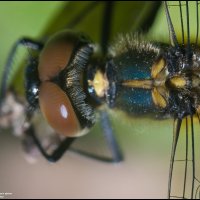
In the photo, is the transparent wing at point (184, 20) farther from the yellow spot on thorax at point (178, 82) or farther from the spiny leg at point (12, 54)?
the spiny leg at point (12, 54)

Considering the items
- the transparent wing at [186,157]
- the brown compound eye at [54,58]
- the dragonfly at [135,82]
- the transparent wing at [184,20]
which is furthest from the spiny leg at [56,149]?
the transparent wing at [184,20]

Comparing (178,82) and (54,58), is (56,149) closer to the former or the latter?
(54,58)

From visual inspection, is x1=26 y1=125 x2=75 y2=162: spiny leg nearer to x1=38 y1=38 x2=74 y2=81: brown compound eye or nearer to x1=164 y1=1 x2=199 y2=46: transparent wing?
x1=38 y1=38 x2=74 y2=81: brown compound eye

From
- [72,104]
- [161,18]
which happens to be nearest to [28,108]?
[72,104]

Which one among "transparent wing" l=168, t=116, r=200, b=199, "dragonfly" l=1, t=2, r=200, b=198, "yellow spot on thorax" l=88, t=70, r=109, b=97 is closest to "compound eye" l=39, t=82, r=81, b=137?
"dragonfly" l=1, t=2, r=200, b=198

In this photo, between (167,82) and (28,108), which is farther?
(28,108)

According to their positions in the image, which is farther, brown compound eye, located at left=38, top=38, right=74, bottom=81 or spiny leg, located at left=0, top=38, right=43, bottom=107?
spiny leg, located at left=0, top=38, right=43, bottom=107

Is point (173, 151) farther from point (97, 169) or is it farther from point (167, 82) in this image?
point (97, 169)
